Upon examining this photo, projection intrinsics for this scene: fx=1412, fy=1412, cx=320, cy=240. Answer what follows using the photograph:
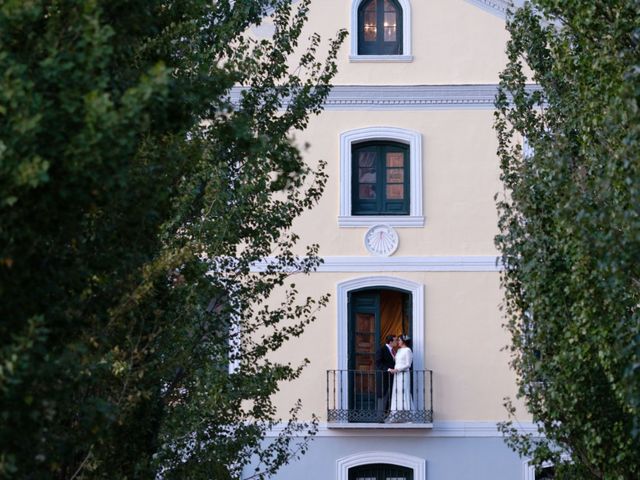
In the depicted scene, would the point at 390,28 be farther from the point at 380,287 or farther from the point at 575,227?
the point at 575,227

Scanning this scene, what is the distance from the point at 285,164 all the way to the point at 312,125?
12.6m

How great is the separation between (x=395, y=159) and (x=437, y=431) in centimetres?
492

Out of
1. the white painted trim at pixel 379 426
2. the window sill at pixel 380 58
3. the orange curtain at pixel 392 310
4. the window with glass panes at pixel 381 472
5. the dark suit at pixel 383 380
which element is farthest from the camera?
the window sill at pixel 380 58

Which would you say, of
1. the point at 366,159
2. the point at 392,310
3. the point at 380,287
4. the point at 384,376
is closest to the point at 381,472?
the point at 384,376

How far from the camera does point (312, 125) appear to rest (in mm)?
25375

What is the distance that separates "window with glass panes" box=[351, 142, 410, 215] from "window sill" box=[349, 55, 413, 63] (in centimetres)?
150

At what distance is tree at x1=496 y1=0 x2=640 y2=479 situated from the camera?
12297 mm

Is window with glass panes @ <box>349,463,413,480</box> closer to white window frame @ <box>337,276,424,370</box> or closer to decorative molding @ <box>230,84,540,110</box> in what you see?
white window frame @ <box>337,276,424,370</box>

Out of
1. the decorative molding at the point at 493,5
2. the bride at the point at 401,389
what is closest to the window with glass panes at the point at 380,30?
A: the decorative molding at the point at 493,5

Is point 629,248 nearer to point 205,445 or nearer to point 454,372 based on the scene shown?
point 205,445

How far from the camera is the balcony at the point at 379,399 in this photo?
24156mm

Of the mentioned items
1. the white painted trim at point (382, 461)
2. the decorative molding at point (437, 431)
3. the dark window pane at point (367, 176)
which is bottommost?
the white painted trim at point (382, 461)

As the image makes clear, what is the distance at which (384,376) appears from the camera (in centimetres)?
2459

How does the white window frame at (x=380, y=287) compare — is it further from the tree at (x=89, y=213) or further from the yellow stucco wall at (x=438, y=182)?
the tree at (x=89, y=213)
